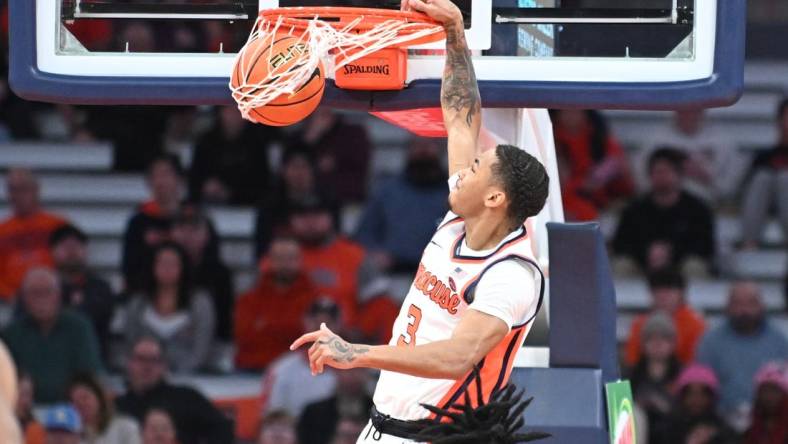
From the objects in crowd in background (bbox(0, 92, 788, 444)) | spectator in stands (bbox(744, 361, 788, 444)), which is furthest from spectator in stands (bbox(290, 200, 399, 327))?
spectator in stands (bbox(744, 361, 788, 444))

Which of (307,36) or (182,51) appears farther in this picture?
(182,51)

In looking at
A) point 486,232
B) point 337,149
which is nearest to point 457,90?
point 486,232

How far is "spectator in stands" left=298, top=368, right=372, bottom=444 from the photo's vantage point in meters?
8.70

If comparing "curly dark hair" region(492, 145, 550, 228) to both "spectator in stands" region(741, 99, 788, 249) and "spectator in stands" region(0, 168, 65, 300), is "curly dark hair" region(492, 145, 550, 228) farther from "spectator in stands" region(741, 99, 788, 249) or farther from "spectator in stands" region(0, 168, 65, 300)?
"spectator in stands" region(0, 168, 65, 300)

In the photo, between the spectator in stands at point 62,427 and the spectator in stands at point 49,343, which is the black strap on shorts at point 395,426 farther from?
the spectator in stands at point 49,343

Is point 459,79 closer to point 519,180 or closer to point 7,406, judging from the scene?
point 519,180

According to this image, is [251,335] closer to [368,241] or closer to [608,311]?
[368,241]

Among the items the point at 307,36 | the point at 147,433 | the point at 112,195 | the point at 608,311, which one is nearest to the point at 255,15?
the point at 307,36

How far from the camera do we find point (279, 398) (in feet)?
29.8

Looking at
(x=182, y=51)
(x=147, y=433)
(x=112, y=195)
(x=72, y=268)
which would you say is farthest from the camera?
(x=112, y=195)

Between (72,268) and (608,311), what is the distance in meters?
4.97

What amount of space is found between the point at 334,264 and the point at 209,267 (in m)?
0.75

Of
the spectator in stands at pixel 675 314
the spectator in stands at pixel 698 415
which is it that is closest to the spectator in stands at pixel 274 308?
the spectator in stands at pixel 675 314

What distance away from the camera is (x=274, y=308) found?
31.8 feet
